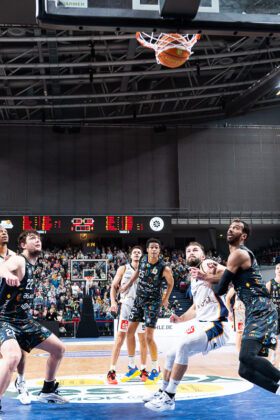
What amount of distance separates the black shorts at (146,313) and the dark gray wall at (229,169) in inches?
904

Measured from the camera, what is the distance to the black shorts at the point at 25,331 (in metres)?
5.04

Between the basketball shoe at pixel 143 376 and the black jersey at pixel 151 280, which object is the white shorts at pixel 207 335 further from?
the basketball shoe at pixel 143 376

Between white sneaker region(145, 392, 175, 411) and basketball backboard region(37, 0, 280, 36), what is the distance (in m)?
4.11

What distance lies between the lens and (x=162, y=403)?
514cm

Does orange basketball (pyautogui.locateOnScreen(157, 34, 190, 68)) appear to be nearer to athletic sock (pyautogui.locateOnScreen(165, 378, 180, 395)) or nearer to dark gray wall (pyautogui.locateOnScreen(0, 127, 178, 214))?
athletic sock (pyautogui.locateOnScreen(165, 378, 180, 395))

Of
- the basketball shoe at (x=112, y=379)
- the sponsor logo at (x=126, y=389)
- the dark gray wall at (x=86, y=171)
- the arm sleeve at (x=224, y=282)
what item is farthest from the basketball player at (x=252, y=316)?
the dark gray wall at (x=86, y=171)

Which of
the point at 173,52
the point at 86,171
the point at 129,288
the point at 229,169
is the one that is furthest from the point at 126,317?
the point at 229,169

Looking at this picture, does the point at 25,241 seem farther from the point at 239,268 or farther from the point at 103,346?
the point at 103,346

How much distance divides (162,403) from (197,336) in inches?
34.4

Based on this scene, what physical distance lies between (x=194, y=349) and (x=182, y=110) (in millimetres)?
28062

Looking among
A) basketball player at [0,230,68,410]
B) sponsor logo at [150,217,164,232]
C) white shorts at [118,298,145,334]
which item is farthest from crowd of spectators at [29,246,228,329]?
basketball player at [0,230,68,410]

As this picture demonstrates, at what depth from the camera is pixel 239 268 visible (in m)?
4.59

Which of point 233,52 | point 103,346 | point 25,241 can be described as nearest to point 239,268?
point 25,241

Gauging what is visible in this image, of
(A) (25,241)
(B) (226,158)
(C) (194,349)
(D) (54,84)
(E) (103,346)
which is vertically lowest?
(E) (103,346)
